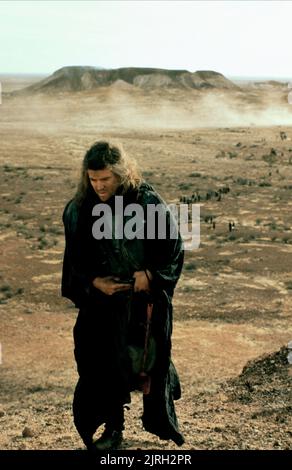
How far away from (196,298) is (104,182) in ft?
24.7

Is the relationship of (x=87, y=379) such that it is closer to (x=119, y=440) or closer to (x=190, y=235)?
(x=119, y=440)

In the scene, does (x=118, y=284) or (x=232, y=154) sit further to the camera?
(x=232, y=154)

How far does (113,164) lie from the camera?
A: 3.29 meters

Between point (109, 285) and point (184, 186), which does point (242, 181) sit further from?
point (109, 285)

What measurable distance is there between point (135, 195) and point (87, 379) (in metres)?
1.10

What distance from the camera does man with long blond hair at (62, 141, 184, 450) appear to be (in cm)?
337

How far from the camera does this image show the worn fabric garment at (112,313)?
3.41 meters

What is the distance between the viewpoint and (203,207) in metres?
19.0

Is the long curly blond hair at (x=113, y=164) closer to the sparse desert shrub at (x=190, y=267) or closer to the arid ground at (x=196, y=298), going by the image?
the arid ground at (x=196, y=298)

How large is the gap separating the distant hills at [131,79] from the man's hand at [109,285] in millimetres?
64144

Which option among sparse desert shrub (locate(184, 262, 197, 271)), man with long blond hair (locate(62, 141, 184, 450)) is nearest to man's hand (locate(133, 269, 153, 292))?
man with long blond hair (locate(62, 141, 184, 450))
